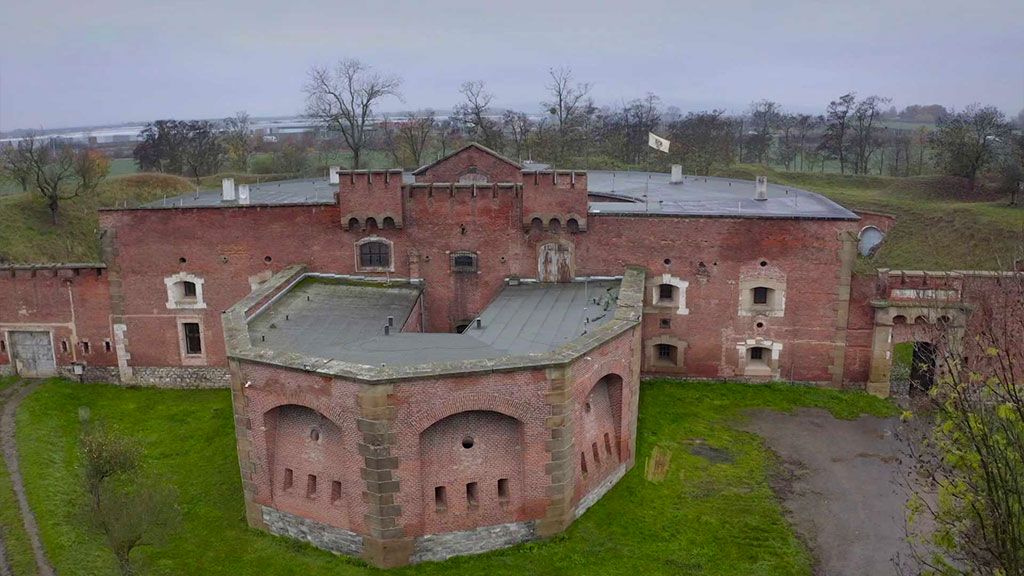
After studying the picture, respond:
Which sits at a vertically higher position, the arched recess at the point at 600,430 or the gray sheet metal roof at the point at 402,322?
the gray sheet metal roof at the point at 402,322

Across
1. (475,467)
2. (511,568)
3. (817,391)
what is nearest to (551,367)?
(475,467)

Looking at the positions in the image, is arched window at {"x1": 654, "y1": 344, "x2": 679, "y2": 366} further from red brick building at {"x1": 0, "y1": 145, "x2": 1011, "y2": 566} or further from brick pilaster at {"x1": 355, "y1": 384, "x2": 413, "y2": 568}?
brick pilaster at {"x1": 355, "y1": 384, "x2": 413, "y2": 568}

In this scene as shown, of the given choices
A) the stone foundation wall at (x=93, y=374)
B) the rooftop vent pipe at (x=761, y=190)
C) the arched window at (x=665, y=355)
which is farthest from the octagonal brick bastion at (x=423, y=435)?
the rooftop vent pipe at (x=761, y=190)

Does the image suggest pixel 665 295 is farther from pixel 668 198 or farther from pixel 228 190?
pixel 228 190

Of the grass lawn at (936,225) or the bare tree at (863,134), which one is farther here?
the bare tree at (863,134)

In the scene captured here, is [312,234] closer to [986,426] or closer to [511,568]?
[511,568]

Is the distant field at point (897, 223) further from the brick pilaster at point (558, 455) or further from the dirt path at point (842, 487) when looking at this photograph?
the brick pilaster at point (558, 455)
